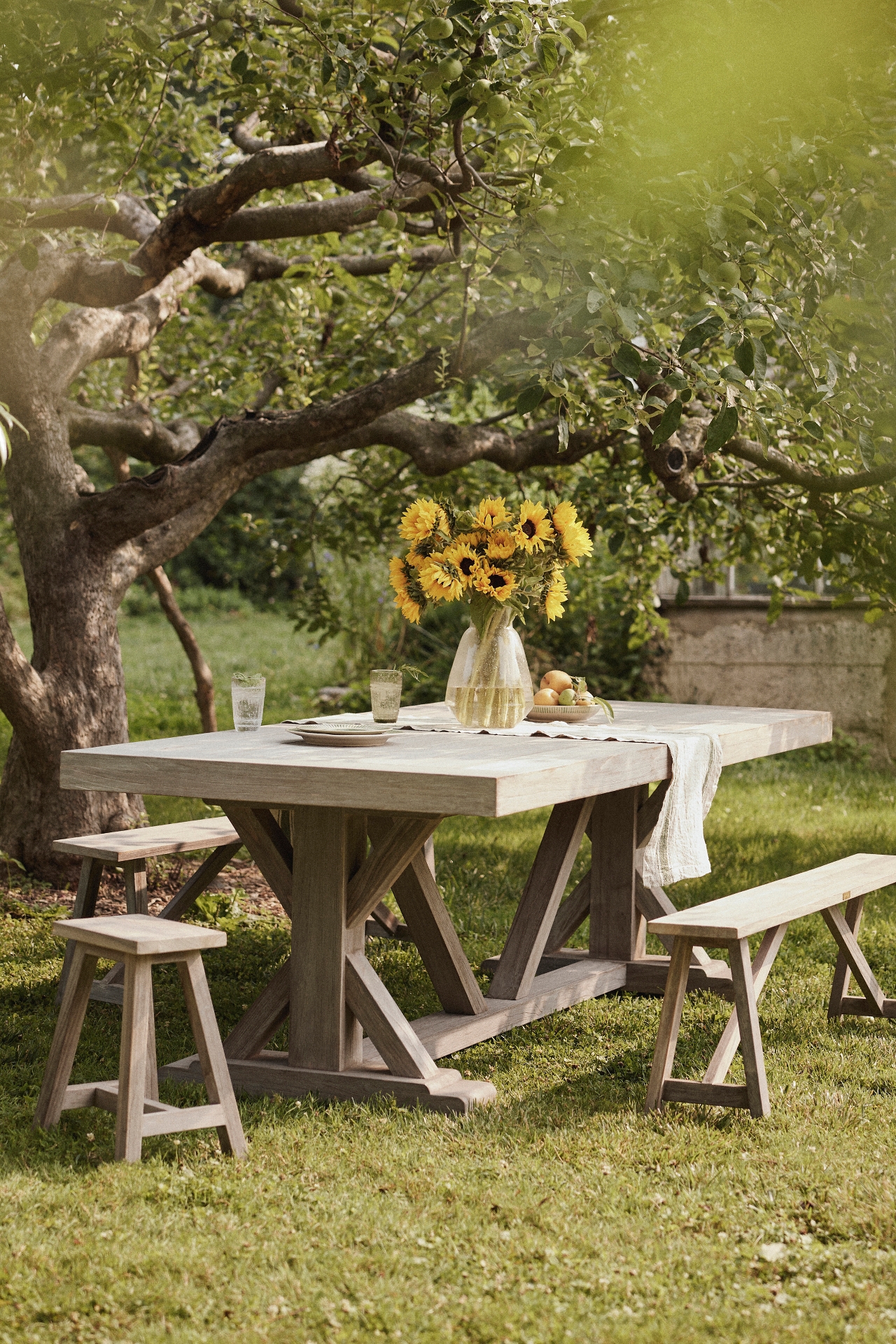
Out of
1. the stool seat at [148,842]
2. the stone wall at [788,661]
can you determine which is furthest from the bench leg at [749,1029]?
the stone wall at [788,661]

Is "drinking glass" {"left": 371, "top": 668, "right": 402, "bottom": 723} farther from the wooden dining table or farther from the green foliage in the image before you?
the green foliage

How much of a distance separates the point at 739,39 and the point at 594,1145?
288 centimetres

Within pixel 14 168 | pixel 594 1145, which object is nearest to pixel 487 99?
pixel 594 1145

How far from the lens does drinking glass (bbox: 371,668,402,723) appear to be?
4.12 meters

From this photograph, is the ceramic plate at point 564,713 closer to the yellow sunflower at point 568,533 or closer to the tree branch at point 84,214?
the yellow sunflower at point 568,533

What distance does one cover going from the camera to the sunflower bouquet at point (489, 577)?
13.0ft

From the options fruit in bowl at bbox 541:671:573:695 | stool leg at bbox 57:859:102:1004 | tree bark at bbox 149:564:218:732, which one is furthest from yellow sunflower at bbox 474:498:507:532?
tree bark at bbox 149:564:218:732

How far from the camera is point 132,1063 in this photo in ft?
10.0

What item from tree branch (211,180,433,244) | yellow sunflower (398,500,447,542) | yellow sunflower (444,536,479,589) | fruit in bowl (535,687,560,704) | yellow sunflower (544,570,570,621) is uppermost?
tree branch (211,180,433,244)

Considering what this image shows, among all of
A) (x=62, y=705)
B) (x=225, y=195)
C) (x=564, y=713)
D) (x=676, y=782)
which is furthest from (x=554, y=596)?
(x=62, y=705)

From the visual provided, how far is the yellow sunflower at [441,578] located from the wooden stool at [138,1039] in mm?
A: 1234

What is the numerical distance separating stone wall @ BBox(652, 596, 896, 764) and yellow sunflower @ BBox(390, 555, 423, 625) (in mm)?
6763

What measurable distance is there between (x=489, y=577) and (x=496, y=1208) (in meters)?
1.77

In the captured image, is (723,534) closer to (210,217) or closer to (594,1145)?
(210,217)
